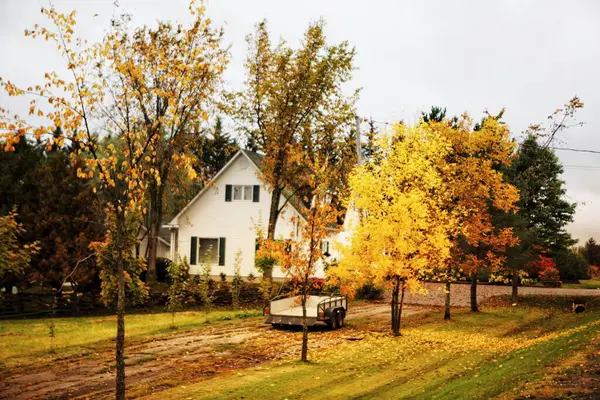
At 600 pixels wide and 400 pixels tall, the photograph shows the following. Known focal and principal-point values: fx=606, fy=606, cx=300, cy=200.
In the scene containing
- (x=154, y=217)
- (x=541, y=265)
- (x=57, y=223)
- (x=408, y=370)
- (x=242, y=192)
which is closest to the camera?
(x=408, y=370)

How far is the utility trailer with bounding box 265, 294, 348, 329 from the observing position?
2216 cm

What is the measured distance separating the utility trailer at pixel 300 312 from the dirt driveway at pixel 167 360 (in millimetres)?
414

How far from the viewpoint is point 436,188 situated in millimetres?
25344

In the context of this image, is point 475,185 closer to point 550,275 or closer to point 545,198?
point 545,198

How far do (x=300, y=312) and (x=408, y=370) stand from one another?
7.99 meters

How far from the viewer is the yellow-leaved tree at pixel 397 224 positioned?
21359 millimetres

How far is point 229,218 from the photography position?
42.2 m

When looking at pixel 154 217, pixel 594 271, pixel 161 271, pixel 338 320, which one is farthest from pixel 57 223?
pixel 594 271

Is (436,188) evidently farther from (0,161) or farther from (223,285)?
(0,161)

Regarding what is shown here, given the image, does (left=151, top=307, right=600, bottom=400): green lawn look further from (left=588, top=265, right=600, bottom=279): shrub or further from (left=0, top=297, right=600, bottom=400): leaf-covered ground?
(left=588, top=265, right=600, bottom=279): shrub

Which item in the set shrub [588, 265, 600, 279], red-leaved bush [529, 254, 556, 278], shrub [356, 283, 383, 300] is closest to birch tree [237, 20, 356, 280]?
shrub [356, 283, 383, 300]

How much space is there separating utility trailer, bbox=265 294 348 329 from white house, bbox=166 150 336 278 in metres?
17.4

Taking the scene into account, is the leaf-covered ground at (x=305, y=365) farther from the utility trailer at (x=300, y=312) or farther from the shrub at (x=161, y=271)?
the shrub at (x=161, y=271)

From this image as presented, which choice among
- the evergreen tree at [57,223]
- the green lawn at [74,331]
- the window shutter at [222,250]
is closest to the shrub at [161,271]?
the window shutter at [222,250]
